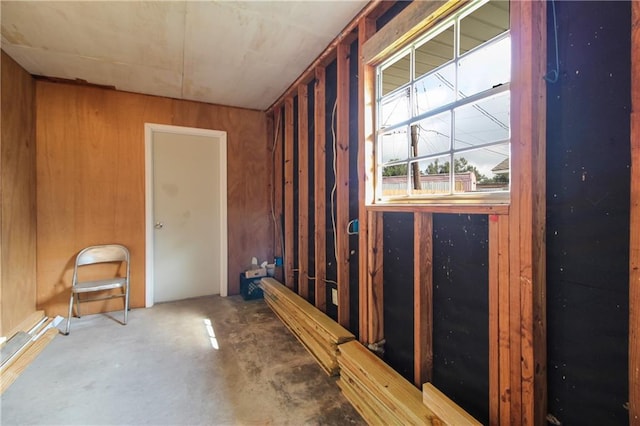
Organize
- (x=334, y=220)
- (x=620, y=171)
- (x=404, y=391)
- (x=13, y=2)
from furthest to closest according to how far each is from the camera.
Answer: (x=334, y=220) → (x=13, y=2) → (x=404, y=391) → (x=620, y=171)

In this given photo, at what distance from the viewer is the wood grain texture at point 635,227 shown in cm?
81

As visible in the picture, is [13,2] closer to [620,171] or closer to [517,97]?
[517,97]

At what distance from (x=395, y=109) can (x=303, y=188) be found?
4.26ft

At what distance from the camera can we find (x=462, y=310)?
52.3 inches

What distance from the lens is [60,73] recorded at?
8.95 ft

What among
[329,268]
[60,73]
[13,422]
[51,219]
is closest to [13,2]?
[60,73]

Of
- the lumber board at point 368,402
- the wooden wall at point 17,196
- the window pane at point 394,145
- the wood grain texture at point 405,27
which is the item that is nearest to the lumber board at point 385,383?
the lumber board at point 368,402

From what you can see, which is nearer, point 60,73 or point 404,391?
point 404,391

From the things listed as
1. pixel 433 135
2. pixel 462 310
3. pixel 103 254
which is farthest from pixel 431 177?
pixel 103 254

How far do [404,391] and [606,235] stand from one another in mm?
1090

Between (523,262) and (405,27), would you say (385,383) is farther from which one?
(405,27)

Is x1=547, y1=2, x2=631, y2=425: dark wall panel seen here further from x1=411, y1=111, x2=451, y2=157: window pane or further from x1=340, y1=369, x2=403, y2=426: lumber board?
x1=340, y1=369, x2=403, y2=426: lumber board

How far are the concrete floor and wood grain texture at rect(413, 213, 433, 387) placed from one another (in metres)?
0.48

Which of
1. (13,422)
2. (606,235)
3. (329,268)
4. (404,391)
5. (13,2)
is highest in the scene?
(13,2)
